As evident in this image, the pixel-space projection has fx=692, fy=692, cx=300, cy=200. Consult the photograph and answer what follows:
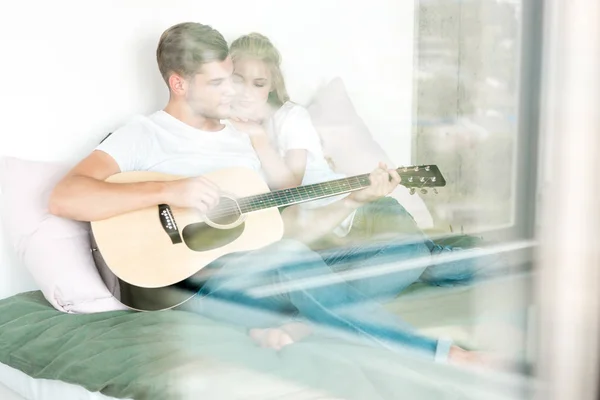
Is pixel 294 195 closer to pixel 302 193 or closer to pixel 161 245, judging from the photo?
pixel 302 193

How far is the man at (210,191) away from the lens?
127 cm

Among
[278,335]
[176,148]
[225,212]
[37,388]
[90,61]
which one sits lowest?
[37,388]

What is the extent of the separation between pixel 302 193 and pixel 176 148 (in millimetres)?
252

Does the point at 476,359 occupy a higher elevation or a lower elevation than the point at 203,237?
lower

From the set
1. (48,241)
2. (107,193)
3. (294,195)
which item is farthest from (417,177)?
(48,241)

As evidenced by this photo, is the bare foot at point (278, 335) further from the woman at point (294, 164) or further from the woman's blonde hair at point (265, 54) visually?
the woman's blonde hair at point (265, 54)

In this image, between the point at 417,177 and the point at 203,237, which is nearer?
the point at 203,237

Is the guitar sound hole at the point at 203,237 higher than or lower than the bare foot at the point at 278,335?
higher

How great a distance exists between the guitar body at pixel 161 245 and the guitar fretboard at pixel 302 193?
19 millimetres

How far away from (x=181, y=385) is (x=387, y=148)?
2.02 ft

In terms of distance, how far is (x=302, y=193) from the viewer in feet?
4.34

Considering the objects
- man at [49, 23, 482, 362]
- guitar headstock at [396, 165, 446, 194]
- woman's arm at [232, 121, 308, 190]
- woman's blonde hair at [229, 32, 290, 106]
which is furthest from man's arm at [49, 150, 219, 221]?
guitar headstock at [396, 165, 446, 194]

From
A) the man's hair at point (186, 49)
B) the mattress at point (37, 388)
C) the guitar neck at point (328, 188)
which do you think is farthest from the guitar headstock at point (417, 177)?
the mattress at point (37, 388)

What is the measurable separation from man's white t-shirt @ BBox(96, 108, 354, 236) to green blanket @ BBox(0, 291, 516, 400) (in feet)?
0.90
